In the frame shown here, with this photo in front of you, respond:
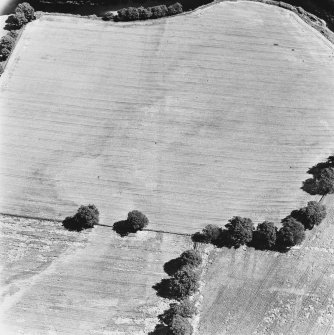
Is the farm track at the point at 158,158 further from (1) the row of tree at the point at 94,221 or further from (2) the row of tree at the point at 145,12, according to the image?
(2) the row of tree at the point at 145,12

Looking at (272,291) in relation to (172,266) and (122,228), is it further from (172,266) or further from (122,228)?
(122,228)

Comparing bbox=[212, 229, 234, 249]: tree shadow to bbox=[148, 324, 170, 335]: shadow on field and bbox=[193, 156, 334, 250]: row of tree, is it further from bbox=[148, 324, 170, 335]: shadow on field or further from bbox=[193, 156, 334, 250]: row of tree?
bbox=[148, 324, 170, 335]: shadow on field

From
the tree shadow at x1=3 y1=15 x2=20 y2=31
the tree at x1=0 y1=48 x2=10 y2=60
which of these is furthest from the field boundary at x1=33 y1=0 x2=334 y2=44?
the tree at x1=0 y1=48 x2=10 y2=60

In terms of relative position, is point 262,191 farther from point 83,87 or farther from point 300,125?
point 83,87

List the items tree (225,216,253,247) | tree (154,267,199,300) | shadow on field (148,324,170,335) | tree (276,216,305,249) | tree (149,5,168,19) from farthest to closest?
tree (149,5,168,19) → tree (225,216,253,247) → tree (276,216,305,249) → tree (154,267,199,300) → shadow on field (148,324,170,335)

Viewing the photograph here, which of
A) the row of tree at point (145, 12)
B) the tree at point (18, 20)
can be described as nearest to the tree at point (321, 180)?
the row of tree at point (145, 12)

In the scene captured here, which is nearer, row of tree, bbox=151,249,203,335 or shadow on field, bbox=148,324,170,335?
row of tree, bbox=151,249,203,335

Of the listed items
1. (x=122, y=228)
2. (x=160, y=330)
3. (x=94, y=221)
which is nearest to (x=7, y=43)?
(x=94, y=221)
